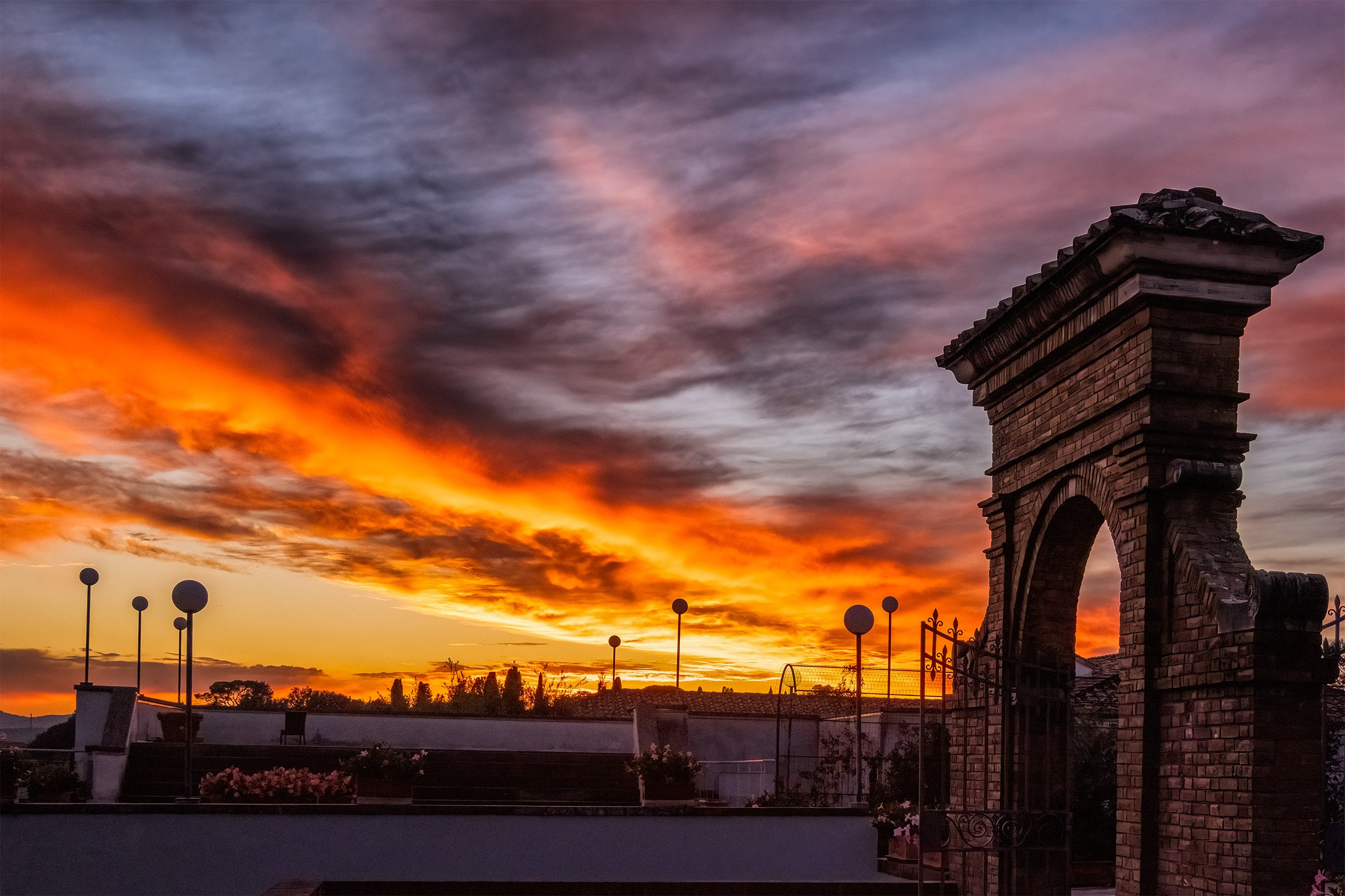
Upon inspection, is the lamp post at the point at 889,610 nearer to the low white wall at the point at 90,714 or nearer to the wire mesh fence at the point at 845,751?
the wire mesh fence at the point at 845,751

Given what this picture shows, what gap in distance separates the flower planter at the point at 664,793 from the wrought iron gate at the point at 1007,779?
6725mm

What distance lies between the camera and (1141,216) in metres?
9.11

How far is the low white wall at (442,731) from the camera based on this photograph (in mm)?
24828

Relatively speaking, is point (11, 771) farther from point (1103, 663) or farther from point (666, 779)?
point (1103, 663)

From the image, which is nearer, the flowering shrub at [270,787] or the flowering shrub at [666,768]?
the flowering shrub at [270,787]

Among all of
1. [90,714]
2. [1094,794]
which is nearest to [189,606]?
[90,714]

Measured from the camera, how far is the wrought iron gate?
35.4 ft

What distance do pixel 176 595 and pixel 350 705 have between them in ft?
70.2

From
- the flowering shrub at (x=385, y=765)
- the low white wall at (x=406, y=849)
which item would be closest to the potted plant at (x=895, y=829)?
the low white wall at (x=406, y=849)

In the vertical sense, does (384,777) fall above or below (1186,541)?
below

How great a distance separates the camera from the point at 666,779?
18.3 metres

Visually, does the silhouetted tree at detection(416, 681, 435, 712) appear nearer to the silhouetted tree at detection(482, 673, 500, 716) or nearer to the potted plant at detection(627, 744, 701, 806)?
the silhouetted tree at detection(482, 673, 500, 716)

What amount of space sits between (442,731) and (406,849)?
9006mm

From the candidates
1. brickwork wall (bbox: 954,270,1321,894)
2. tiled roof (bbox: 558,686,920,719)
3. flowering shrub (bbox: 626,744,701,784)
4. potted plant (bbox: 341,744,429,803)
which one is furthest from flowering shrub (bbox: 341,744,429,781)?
tiled roof (bbox: 558,686,920,719)
